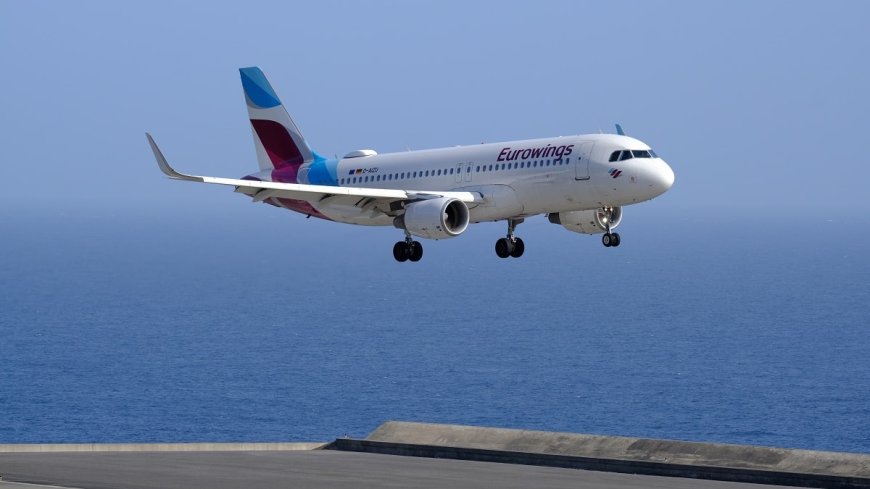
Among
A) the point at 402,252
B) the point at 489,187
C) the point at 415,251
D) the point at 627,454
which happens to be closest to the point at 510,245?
the point at 489,187

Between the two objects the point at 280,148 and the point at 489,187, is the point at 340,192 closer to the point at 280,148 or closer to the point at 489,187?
the point at 489,187

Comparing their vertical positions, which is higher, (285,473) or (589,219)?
(589,219)

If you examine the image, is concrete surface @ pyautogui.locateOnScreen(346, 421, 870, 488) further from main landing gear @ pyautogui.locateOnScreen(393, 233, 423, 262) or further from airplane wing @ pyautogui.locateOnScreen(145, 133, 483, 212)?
airplane wing @ pyautogui.locateOnScreen(145, 133, 483, 212)

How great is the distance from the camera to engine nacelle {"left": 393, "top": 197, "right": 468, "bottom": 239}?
58.2 m

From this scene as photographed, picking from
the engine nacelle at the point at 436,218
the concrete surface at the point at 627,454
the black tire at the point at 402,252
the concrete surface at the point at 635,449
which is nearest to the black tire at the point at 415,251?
the black tire at the point at 402,252

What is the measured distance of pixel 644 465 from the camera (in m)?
68.1

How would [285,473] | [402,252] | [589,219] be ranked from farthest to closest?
1. [285,473]
2. [402,252]
3. [589,219]

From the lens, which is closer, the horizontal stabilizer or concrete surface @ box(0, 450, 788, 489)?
concrete surface @ box(0, 450, 788, 489)

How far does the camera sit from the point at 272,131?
73.4 m

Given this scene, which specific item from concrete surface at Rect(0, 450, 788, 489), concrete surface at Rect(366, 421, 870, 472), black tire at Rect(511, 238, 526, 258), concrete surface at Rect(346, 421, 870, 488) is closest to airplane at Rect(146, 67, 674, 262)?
black tire at Rect(511, 238, 526, 258)

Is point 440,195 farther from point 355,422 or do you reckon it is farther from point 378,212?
point 355,422

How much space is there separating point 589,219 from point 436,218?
21.6 ft

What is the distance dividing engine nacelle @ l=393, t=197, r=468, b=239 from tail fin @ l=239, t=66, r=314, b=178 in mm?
13024

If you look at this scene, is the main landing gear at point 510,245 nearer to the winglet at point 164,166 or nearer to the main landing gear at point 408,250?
the main landing gear at point 408,250
